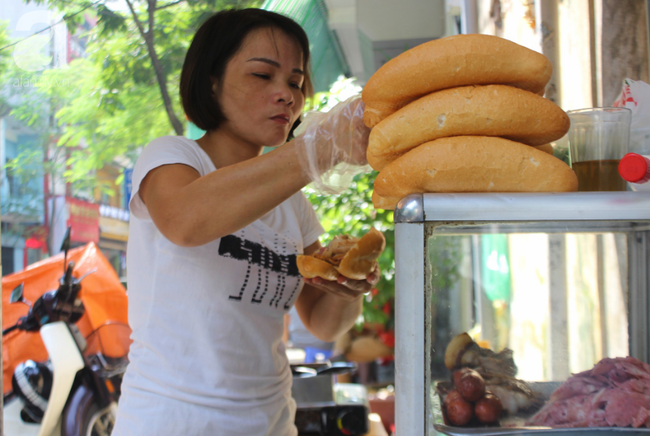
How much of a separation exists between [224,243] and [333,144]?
0.44m

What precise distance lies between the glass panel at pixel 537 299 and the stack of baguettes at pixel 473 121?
10 centimetres

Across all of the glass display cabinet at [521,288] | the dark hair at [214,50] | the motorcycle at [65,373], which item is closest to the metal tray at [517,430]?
the glass display cabinet at [521,288]

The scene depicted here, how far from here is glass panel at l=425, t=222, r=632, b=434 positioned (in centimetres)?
82

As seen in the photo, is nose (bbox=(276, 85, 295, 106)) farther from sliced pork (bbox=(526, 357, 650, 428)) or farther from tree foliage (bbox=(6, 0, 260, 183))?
tree foliage (bbox=(6, 0, 260, 183))

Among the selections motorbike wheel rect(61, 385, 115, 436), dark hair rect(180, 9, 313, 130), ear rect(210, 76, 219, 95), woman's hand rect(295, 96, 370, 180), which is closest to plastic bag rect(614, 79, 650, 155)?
woman's hand rect(295, 96, 370, 180)

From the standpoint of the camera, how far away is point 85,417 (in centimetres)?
225

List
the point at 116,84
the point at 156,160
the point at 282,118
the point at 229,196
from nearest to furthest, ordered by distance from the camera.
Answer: the point at 229,196 < the point at 156,160 < the point at 282,118 < the point at 116,84

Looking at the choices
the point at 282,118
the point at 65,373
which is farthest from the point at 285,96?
the point at 65,373

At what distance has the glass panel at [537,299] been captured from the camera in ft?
2.68

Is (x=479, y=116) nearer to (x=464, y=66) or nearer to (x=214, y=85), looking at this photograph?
(x=464, y=66)

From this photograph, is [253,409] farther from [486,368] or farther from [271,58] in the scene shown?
[271,58]

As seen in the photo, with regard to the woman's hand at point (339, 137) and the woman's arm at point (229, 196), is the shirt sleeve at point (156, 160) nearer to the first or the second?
the woman's arm at point (229, 196)

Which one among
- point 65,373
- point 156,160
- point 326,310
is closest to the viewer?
point 156,160

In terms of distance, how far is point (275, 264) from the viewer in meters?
1.30
